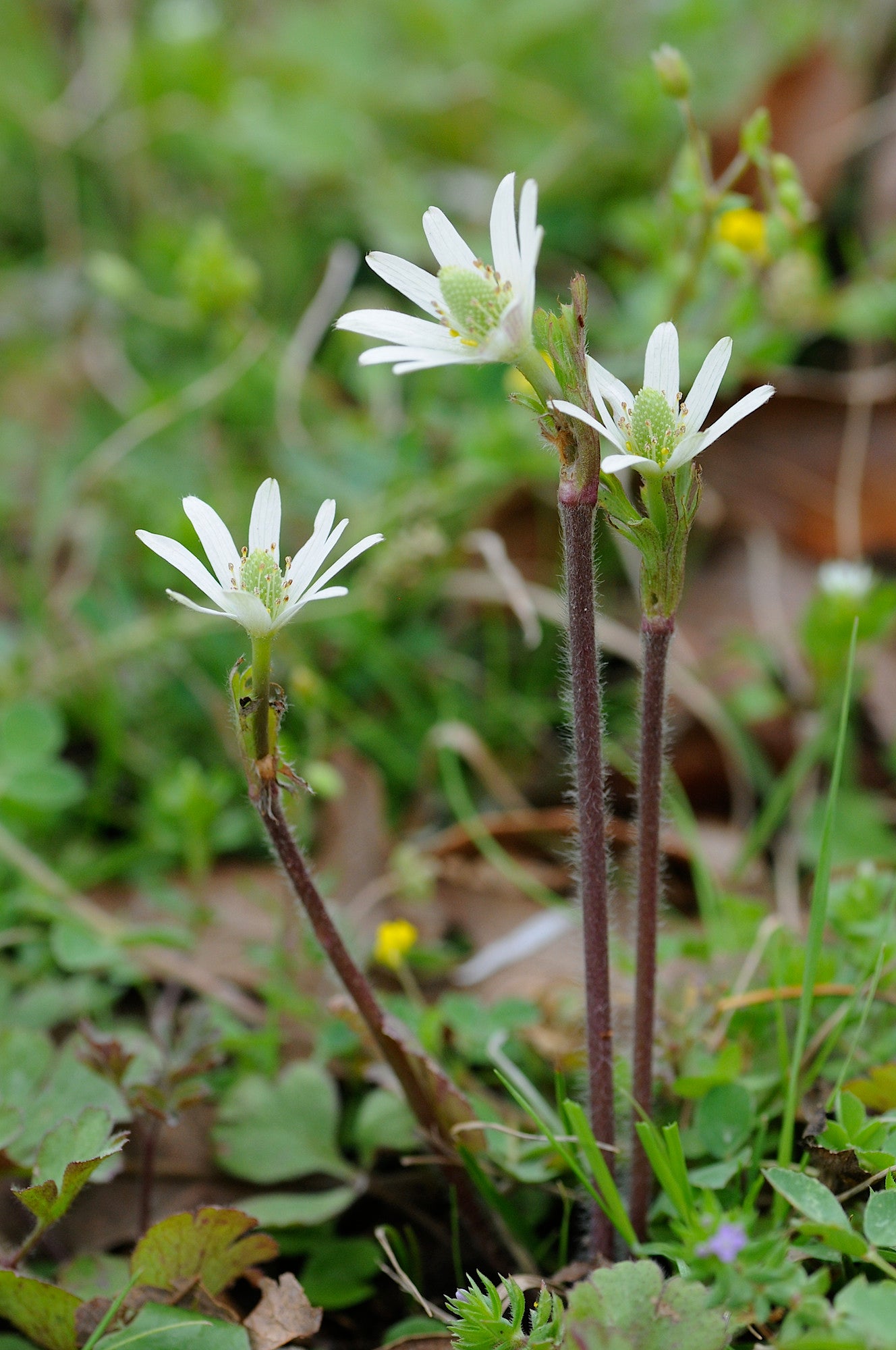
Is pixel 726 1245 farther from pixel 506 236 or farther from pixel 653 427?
pixel 506 236

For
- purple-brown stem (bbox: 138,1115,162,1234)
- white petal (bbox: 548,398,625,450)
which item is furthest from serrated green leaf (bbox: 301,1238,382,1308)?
white petal (bbox: 548,398,625,450)

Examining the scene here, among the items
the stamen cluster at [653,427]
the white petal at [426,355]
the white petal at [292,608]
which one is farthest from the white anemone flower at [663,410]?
the white petal at [292,608]

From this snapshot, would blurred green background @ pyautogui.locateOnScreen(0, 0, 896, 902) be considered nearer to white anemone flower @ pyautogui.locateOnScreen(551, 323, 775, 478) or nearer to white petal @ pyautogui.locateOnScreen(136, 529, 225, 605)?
white petal @ pyautogui.locateOnScreen(136, 529, 225, 605)

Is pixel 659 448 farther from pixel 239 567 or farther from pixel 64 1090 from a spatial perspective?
pixel 64 1090

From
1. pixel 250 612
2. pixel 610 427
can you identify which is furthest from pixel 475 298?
pixel 250 612

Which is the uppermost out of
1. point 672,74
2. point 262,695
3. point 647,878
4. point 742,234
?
point 672,74
